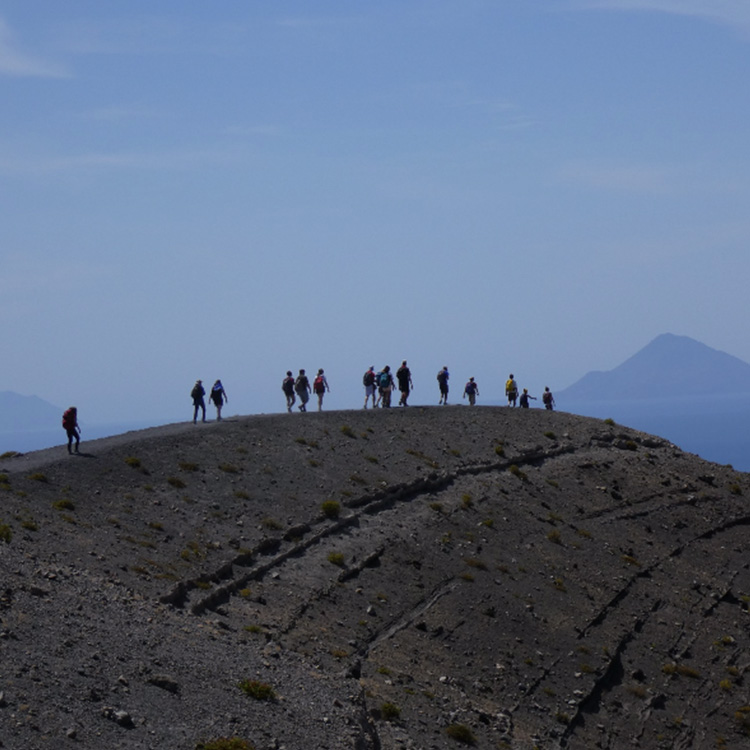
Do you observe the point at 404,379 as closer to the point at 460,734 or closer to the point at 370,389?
the point at 370,389

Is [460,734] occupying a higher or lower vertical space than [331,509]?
lower

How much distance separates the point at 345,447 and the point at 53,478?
1569 cm

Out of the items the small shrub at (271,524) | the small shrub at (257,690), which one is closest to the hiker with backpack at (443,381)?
the small shrub at (271,524)

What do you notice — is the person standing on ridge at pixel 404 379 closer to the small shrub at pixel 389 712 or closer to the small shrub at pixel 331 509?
the small shrub at pixel 331 509

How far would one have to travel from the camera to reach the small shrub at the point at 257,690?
24.9m

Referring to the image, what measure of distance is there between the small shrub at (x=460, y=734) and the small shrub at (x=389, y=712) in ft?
5.26

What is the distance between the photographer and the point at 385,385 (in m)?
61.2

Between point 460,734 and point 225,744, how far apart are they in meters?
11.4

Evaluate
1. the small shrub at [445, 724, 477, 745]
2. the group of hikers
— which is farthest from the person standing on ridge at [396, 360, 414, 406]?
the small shrub at [445, 724, 477, 745]

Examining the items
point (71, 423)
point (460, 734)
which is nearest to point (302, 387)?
point (71, 423)

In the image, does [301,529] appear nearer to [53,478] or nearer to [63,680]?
[53,478]

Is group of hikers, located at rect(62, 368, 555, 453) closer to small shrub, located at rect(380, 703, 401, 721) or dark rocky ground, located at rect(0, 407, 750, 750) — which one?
dark rocky ground, located at rect(0, 407, 750, 750)

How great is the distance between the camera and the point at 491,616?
41.5 m

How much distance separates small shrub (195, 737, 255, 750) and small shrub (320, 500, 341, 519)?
23.3 meters
